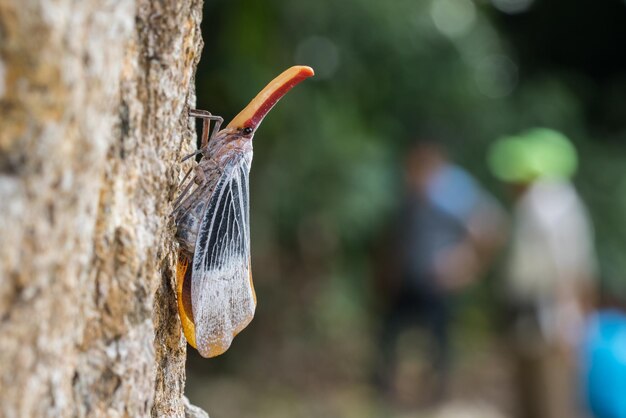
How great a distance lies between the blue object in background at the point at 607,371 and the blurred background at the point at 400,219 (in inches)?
1.0

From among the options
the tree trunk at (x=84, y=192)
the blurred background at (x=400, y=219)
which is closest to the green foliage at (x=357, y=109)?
the blurred background at (x=400, y=219)

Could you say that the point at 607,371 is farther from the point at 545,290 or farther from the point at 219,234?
the point at 219,234

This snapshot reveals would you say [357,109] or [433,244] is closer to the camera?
[433,244]

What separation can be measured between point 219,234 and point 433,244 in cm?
558

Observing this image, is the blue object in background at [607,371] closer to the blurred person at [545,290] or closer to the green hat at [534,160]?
the blurred person at [545,290]

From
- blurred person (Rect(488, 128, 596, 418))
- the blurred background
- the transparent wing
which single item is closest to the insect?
the transparent wing

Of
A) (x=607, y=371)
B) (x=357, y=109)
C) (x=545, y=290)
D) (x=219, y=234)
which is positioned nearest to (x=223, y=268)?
(x=219, y=234)

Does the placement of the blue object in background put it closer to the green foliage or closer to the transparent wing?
the green foliage

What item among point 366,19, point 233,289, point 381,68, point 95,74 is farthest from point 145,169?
point 381,68

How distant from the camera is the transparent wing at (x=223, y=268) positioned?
1.67m

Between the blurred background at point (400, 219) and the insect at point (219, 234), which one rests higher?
the insect at point (219, 234)

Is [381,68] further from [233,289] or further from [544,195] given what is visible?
[233,289]

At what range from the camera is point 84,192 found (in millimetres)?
1162

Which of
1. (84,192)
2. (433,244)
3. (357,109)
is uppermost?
(84,192)
